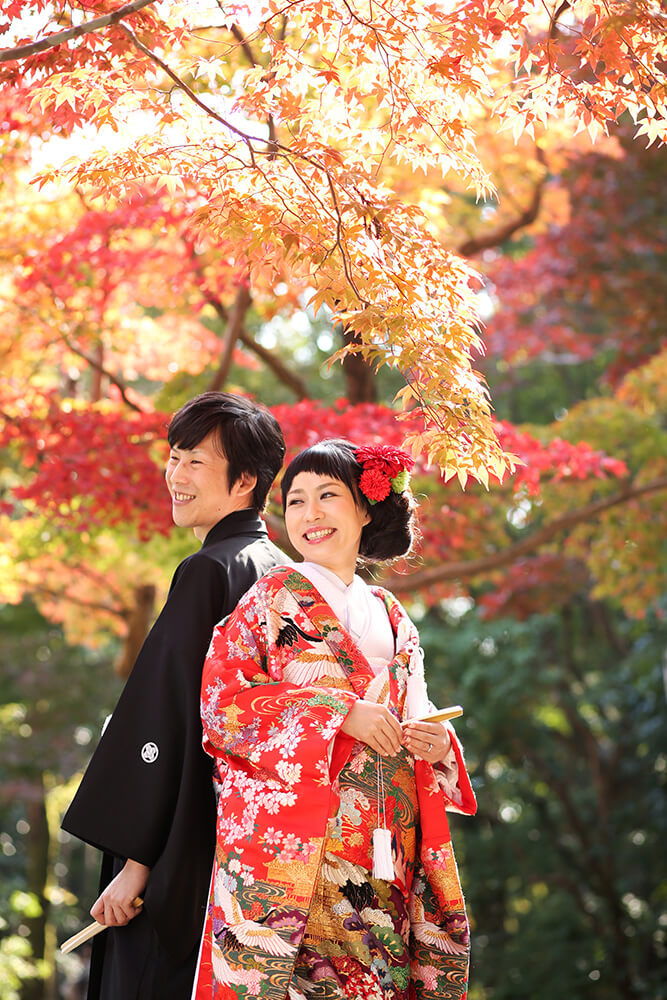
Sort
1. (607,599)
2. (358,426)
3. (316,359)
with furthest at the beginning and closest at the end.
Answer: (316,359) → (607,599) → (358,426)

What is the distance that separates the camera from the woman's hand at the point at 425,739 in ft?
7.48

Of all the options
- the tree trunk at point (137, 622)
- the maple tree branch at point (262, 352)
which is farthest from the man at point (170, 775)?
the tree trunk at point (137, 622)

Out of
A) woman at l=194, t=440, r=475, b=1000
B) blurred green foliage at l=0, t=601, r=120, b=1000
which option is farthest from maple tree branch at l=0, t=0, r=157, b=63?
blurred green foliage at l=0, t=601, r=120, b=1000

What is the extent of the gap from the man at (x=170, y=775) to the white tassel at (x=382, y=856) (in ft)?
1.39

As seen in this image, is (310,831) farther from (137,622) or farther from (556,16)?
(137,622)

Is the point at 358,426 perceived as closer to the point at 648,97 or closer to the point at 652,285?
the point at 648,97

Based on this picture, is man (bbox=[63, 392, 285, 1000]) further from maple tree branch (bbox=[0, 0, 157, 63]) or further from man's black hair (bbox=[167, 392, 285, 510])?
maple tree branch (bbox=[0, 0, 157, 63])

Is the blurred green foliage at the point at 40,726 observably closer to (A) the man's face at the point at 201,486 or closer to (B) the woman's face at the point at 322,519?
(A) the man's face at the point at 201,486

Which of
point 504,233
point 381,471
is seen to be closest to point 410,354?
point 381,471

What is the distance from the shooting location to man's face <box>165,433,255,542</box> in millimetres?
2590

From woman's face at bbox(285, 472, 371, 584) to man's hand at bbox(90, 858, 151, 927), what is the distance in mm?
792

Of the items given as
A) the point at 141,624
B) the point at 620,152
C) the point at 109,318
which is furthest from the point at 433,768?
the point at 620,152

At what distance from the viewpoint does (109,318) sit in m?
6.55

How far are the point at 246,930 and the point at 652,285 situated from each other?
24.6ft
